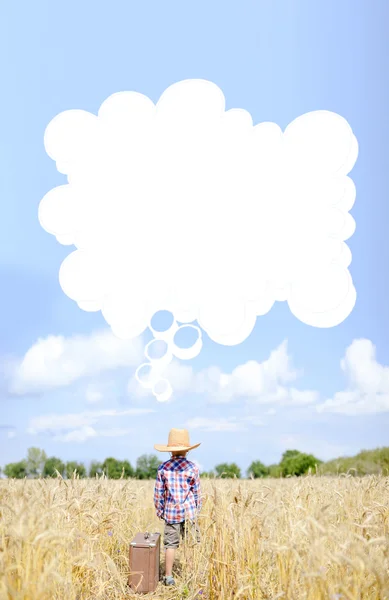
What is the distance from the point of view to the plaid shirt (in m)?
6.13

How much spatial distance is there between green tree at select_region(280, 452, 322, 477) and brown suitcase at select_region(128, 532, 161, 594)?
15.4 m

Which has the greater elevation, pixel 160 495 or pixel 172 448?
pixel 172 448

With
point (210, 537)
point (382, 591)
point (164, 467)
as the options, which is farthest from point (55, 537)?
point (164, 467)

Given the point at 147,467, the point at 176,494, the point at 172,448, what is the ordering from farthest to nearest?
the point at 147,467 < the point at 172,448 < the point at 176,494

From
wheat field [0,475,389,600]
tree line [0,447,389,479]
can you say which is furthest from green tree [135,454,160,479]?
wheat field [0,475,389,600]

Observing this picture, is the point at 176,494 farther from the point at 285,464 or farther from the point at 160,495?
the point at 285,464

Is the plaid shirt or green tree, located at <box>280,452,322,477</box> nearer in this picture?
the plaid shirt

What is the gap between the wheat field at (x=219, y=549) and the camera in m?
3.32

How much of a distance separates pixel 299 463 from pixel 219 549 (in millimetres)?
16769

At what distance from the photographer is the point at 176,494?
20.1 ft

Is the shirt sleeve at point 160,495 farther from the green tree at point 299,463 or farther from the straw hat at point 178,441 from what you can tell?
the green tree at point 299,463

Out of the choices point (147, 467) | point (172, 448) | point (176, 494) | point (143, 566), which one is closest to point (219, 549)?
point (143, 566)

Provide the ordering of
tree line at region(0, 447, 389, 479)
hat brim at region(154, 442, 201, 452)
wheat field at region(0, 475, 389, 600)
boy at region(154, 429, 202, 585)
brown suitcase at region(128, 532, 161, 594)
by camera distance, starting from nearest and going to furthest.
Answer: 1. wheat field at region(0, 475, 389, 600)
2. brown suitcase at region(128, 532, 161, 594)
3. boy at region(154, 429, 202, 585)
4. hat brim at region(154, 442, 201, 452)
5. tree line at region(0, 447, 389, 479)

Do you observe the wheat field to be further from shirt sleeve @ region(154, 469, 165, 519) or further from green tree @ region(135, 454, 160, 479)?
green tree @ region(135, 454, 160, 479)
